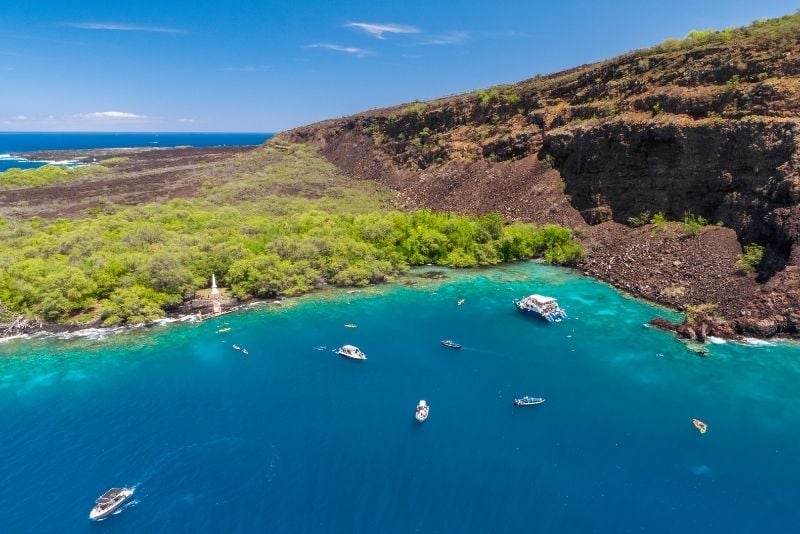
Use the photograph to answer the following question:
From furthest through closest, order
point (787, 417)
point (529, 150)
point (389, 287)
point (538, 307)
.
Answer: point (529, 150), point (389, 287), point (538, 307), point (787, 417)

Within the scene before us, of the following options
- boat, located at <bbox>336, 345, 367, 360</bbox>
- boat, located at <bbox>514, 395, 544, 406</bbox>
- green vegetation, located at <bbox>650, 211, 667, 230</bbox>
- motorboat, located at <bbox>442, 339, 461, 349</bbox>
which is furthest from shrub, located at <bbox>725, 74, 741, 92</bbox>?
boat, located at <bbox>336, 345, 367, 360</bbox>

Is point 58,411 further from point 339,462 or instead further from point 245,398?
point 339,462

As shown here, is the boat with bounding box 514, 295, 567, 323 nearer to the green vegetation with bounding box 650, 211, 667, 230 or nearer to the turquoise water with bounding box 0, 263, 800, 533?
the turquoise water with bounding box 0, 263, 800, 533

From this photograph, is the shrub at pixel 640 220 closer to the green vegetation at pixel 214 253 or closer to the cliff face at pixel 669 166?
the cliff face at pixel 669 166

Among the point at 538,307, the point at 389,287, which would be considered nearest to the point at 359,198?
the point at 389,287

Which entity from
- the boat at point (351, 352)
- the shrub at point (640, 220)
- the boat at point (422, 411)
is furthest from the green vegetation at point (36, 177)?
the shrub at point (640, 220)

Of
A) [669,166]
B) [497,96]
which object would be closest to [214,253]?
[669,166]

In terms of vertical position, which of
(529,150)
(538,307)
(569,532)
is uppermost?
(529,150)
